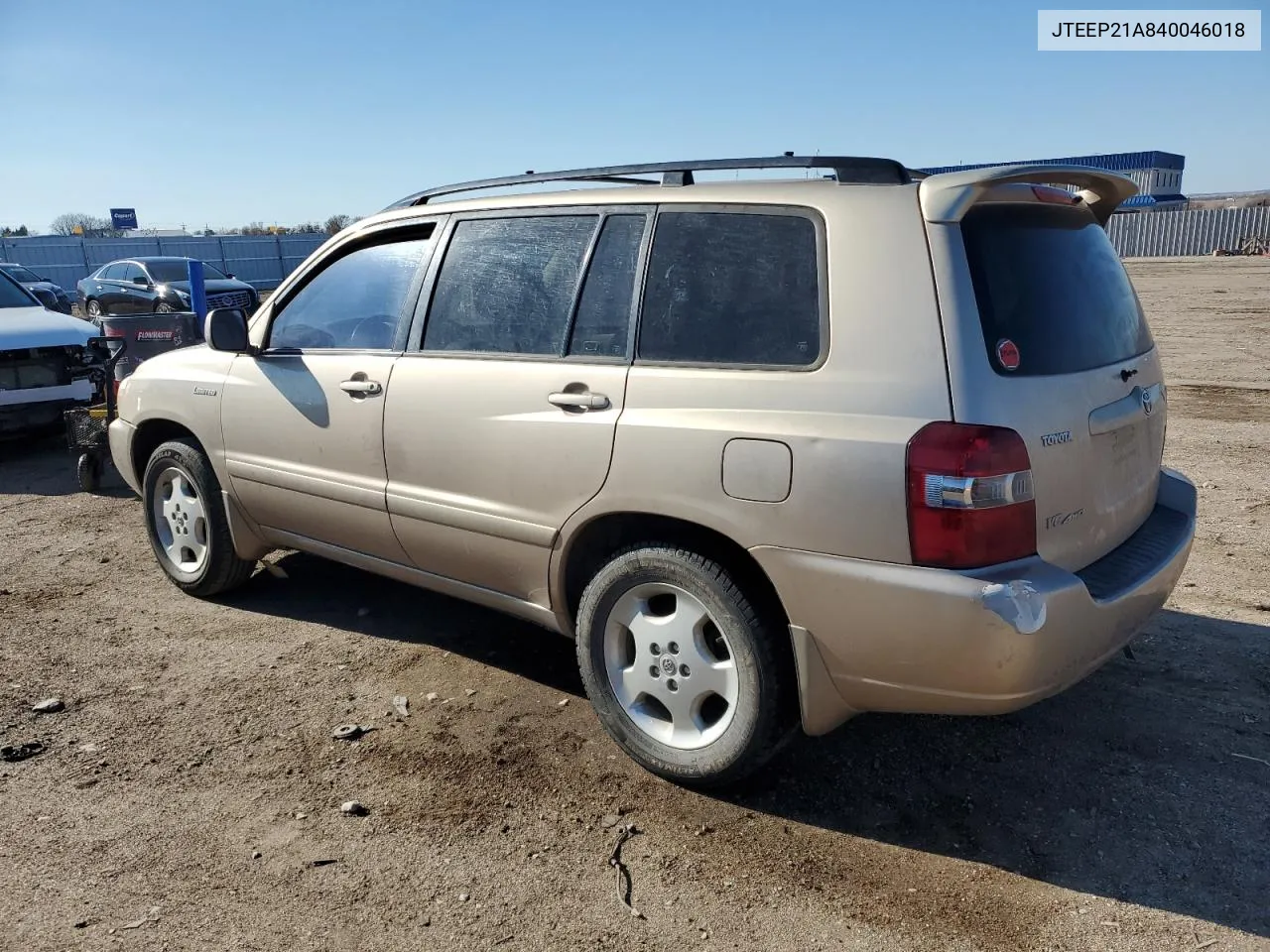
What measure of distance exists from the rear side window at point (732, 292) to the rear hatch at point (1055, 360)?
1.31 feet

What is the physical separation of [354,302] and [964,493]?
8.92 feet

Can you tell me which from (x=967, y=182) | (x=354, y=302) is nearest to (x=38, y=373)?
(x=354, y=302)

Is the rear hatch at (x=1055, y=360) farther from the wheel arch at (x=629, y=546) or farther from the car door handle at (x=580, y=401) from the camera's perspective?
the car door handle at (x=580, y=401)

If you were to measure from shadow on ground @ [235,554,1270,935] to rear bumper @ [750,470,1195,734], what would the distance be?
1.46 ft

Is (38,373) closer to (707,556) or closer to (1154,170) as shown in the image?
(707,556)

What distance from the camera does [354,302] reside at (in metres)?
4.09

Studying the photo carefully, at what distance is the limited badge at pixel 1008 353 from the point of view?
2.58 metres

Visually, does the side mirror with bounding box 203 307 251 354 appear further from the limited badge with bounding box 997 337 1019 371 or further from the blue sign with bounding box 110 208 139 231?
the blue sign with bounding box 110 208 139 231

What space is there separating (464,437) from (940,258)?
5.73 feet

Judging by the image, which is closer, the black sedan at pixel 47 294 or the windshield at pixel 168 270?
the black sedan at pixel 47 294

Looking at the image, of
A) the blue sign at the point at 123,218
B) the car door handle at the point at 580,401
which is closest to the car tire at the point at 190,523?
the car door handle at the point at 580,401

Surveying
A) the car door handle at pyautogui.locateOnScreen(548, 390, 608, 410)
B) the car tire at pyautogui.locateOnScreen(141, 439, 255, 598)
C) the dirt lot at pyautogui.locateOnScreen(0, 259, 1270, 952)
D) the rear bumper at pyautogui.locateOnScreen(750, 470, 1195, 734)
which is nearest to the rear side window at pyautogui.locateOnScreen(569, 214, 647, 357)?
the car door handle at pyautogui.locateOnScreen(548, 390, 608, 410)

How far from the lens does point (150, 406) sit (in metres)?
4.83

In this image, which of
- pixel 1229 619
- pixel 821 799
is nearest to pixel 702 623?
pixel 821 799
